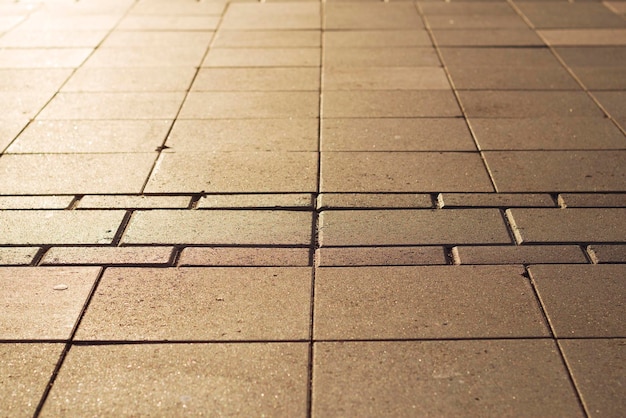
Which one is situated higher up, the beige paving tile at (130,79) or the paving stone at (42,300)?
the paving stone at (42,300)

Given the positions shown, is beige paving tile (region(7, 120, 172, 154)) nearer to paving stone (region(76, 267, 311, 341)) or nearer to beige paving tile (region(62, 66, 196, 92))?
beige paving tile (region(62, 66, 196, 92))

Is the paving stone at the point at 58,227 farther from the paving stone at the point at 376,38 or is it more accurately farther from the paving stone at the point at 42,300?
the paving stone at the point at 376,38

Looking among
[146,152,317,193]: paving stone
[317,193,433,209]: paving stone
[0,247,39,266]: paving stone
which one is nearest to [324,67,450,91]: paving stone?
[146,152,317,193]: paving stone

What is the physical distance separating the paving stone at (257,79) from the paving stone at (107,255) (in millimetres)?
2720

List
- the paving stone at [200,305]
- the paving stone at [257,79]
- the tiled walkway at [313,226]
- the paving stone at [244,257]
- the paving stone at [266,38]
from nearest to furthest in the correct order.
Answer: the tiled walkway at [313,226]
the paving stone at [200,305]
the paving stone at [244,257]
the paving stone at [257,79]
the paving stone at [266,38]

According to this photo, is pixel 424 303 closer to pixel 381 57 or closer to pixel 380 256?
pixel 380 256

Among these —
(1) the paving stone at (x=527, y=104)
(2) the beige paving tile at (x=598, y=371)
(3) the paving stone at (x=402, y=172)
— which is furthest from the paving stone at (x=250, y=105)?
(2) the beige paving tile at (x=598, y=371)

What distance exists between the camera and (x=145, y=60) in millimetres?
7383

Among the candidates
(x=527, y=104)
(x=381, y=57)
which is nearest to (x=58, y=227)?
(x=527, y=104)

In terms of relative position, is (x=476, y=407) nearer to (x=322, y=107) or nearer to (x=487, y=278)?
(x=487, y=278)

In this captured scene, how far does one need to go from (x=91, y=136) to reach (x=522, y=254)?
3351 mm

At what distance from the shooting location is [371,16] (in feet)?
29.1

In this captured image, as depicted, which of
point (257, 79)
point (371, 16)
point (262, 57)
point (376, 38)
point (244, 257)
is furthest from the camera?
point (371, 16)

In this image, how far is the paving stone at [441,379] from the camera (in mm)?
3098
